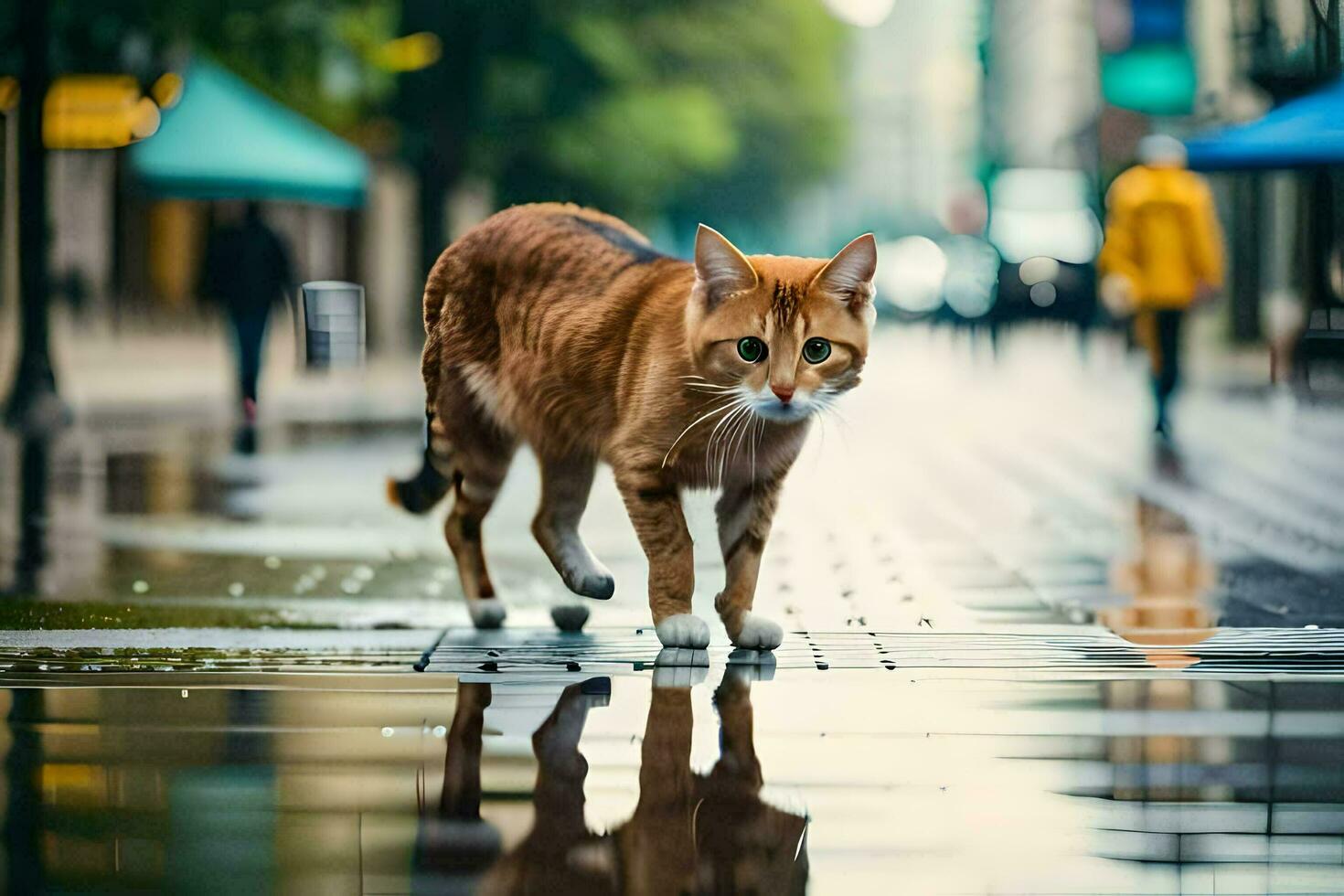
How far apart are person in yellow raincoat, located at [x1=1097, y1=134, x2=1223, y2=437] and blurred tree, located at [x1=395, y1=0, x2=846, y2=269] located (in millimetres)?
13185

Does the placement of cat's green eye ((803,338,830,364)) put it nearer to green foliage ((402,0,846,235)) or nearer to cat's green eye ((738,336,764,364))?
cat's green eye ((738,336,764,364))

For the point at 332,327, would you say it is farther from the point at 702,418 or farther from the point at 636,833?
the point at 636,833

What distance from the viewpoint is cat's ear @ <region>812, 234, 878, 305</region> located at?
599cm

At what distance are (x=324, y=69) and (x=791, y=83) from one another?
91.8 feet

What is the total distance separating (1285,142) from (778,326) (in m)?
10.1

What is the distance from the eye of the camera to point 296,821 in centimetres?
447

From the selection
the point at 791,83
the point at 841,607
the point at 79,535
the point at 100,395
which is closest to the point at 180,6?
the point at 100,395

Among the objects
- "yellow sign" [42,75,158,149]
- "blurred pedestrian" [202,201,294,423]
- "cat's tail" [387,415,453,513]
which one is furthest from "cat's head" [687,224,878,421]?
"yellow sign" [42,75,158,149]

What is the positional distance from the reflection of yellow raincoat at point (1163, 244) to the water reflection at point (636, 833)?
10805 mm

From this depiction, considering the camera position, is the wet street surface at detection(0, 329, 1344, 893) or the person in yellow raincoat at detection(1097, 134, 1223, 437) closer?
the wet street surface at detection(0, 329, 1344, 893)

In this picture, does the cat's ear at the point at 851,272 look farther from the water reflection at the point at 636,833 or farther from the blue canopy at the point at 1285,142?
the blue canopy at the point at 1285,142

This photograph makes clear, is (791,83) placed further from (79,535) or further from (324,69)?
(79,535)

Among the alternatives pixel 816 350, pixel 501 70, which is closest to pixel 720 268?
pixel 816 350

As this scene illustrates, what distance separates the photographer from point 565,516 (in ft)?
23.5
